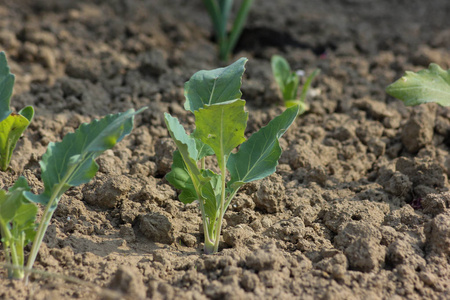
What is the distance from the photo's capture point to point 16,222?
161 cm

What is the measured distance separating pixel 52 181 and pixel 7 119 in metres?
0.48

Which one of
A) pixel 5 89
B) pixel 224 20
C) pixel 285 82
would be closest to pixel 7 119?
pixel 5 89

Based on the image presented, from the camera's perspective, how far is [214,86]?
1862 millimetres

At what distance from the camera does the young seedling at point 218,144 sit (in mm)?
1732

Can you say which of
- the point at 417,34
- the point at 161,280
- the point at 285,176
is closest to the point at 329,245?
the point at 285,176

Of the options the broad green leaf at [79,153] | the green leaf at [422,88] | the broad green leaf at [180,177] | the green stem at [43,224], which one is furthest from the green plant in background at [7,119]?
the green leaf at [422,88]

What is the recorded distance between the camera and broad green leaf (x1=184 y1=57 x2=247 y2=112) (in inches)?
72.2

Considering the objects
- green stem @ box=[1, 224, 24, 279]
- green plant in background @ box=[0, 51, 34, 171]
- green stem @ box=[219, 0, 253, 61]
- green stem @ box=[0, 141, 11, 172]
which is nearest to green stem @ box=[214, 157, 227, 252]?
green stem @ box=[1, 224, 24, 279]

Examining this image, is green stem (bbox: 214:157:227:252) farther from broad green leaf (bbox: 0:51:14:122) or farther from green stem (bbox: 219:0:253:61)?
green stem (bbox: 219:0:253:61)

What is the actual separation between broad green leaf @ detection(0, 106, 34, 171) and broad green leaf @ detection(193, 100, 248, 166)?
741 millimetres

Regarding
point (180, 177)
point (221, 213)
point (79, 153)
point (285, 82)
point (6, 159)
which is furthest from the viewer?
point (285, 82)

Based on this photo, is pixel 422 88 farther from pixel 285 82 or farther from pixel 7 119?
pixel 7 119

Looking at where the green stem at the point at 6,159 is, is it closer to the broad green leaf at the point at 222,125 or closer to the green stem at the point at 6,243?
the green stem at the point at 6,243

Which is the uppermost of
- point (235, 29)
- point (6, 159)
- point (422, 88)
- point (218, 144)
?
point (422, 88)
